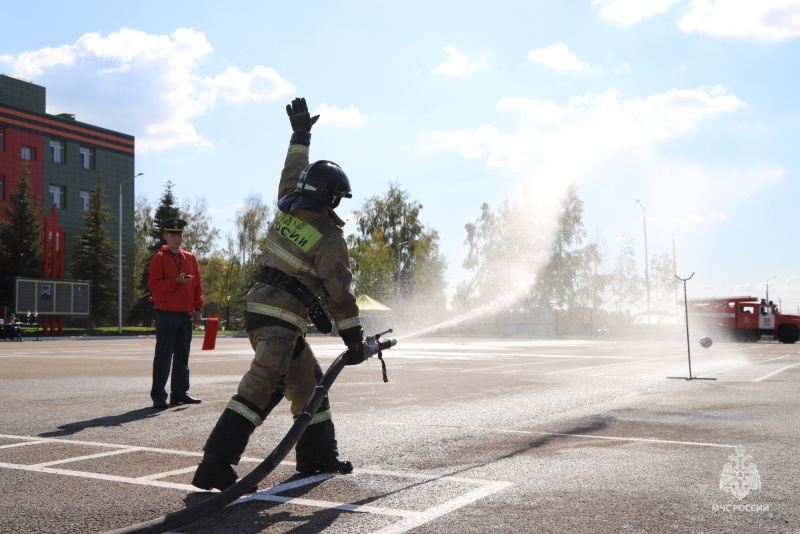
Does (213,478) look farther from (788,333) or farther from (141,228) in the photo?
(141,228)

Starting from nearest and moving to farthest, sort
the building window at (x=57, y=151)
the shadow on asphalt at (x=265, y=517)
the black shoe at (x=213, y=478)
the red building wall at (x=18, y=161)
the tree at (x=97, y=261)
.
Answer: the shadow on asphalt at (x=265, y=517) < the black shoe at (x=213, y=478) < the tree at (x=97, y=261) < the red building wall at (x=18, y=161) < the building window at (x=57, y=151)

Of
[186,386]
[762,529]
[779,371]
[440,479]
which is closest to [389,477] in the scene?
[440,479]

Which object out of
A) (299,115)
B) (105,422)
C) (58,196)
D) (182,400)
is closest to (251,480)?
(299,115)

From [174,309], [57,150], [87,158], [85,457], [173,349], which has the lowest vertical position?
[85,457]

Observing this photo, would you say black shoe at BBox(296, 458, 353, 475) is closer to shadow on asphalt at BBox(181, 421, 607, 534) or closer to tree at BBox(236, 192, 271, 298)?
shadow on asphalt at BBox(181, 421, 607, 534)

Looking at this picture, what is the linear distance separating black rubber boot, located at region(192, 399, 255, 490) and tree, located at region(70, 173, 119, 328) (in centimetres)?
5188

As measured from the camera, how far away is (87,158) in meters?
60.8

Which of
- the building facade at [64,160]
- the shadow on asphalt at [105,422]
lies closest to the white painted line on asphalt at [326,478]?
the shadow on asphalt at [105,422]

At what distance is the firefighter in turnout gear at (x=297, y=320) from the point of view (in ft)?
13.4

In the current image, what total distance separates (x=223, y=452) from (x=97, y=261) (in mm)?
53260

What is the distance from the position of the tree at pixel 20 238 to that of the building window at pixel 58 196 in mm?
6783

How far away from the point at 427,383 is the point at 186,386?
4057 mm

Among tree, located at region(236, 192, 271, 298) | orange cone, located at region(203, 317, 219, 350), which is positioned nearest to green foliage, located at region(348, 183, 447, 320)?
tree, located at region(236, 192, 271, 298)

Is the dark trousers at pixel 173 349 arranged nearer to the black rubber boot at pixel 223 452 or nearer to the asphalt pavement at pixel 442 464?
the asphalt pavement at pixel 442 464
